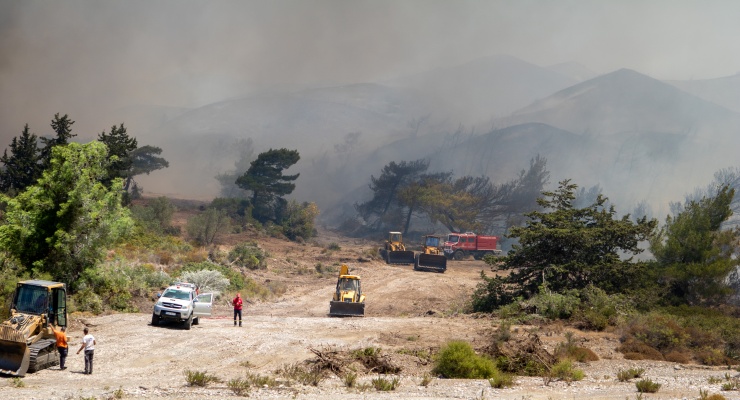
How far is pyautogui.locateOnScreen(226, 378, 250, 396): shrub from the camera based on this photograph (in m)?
16.1

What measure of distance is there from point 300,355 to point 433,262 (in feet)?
109

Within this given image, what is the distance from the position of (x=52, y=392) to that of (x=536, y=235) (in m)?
23.9

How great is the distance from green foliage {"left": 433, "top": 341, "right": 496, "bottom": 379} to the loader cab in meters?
12.3

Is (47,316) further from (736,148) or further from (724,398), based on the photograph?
(736,148)

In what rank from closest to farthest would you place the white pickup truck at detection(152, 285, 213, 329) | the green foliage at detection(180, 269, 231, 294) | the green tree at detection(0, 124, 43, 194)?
the white pickup truck at detection(152, 285, 213, 329), the green foliage at detection(180, 269, 231, 294), the green tree at detection(0, 124, 43, 194)

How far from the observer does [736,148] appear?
123875 millimetres

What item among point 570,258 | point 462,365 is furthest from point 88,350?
point 570,258

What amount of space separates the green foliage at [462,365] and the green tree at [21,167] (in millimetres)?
36250

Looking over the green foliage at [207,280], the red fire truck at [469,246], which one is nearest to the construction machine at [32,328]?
the green foliage at [207,280]

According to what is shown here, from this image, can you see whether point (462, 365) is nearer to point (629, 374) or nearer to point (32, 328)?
point (629, 374)

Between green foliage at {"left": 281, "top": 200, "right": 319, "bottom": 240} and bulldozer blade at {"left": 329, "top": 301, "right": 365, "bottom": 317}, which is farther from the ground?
green foliage at {"left": 281, "top": 200, "right": 319, "bottom": 240}

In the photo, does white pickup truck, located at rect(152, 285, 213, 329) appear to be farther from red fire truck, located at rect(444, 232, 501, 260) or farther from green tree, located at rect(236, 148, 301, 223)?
green tree, located at rect(236, 148, 301, 223)

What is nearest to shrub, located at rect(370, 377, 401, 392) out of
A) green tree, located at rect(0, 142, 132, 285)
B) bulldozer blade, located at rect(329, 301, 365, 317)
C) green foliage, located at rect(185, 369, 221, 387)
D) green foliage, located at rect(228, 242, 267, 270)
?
green foliage, located at rect(185, 369, 221, 387)

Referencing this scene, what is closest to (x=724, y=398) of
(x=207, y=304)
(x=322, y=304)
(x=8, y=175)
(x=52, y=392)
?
(x=52, y=392)
